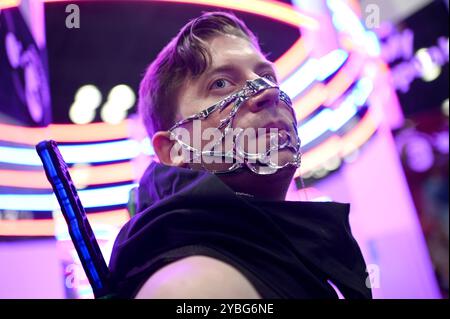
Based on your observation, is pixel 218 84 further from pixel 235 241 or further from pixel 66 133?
pixel 66 133

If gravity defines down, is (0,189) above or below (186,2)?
below

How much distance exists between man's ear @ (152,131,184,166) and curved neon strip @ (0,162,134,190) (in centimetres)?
44

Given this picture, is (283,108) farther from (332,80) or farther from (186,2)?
(332,80)

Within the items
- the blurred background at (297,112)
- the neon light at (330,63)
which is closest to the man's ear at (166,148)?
the blurred background at (297,112)

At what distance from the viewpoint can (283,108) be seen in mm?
1261

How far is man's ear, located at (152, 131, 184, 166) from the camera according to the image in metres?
1.31

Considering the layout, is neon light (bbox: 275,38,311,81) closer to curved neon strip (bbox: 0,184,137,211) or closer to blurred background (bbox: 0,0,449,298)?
blurred background (bbox: 0,0,449,298)

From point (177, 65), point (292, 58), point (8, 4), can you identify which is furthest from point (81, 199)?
point (292, 58)

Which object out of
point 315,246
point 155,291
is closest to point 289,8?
point 315,246

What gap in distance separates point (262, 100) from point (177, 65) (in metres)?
0.28

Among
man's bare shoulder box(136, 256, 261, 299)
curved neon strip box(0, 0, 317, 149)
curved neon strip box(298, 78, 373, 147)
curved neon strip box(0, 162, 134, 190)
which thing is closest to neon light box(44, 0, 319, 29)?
curved neon strip box(0, 0, 317, 149)

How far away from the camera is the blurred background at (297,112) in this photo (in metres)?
1.62

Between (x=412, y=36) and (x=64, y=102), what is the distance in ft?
7.36

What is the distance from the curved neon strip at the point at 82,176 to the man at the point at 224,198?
0.38m
